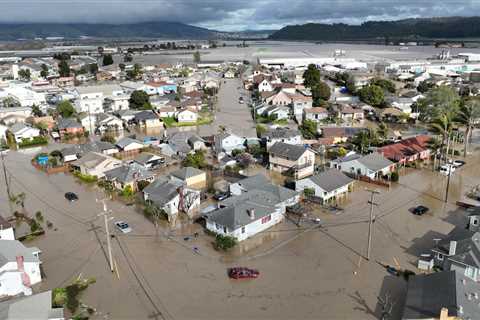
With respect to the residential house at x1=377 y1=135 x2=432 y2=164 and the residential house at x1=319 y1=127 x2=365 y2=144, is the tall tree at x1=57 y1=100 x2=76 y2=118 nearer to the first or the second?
the residential house at x1=319 y1=127 x2=365 y2=144

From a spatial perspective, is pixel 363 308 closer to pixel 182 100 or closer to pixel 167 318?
pixel 167 318

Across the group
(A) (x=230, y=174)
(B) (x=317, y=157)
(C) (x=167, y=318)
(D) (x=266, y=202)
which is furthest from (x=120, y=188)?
(B) (x=317, y=157)

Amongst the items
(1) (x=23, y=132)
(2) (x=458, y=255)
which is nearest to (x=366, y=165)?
(2) (x=458, y=255)

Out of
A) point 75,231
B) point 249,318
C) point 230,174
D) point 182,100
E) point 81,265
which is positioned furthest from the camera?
point 182,100

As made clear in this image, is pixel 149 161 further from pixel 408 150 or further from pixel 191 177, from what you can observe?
pixel 408 150

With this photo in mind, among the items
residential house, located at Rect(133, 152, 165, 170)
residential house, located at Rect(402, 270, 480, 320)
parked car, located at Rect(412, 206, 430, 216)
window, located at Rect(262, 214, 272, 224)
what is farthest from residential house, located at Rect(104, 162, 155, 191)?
residential house, located at Rect(402, 270, 480, 320)
